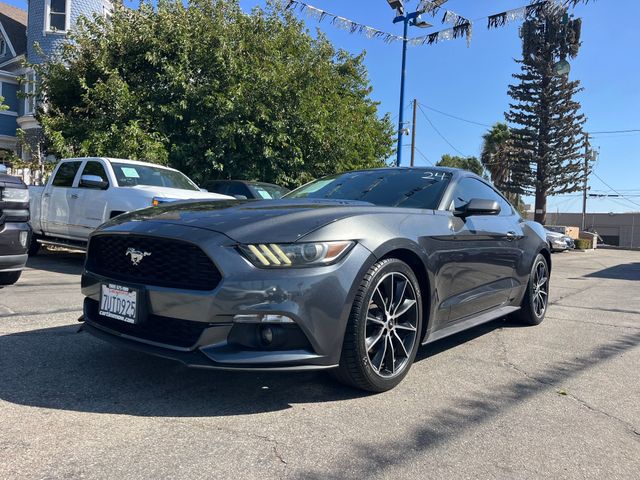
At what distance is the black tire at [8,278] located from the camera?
6.14m

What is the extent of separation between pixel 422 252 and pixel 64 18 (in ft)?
79.3

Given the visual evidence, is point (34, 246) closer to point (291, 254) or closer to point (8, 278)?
point (8, 278)

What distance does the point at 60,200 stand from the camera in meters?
8.68

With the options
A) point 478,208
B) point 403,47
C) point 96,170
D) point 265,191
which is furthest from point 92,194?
point 403,47

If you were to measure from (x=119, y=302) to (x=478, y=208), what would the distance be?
259 centimetres

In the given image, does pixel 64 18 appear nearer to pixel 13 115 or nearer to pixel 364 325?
pixel 13 115

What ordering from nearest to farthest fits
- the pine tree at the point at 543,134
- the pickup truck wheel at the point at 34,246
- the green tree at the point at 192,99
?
the pickup truck wheel at the point at 34,246, the green tree at the point at 192,99, the pine tree at the point at 543,134

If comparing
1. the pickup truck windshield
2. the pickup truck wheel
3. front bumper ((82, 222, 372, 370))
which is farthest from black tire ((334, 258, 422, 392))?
the pickup truck wheel

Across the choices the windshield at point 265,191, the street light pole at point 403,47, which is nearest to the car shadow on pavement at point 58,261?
the windshield at point 265,191

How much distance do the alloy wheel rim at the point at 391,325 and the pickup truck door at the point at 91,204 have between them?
5.83 meters

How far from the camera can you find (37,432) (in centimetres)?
248

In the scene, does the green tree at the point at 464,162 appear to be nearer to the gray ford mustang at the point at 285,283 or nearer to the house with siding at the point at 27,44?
the house with siding at the point at 27,44

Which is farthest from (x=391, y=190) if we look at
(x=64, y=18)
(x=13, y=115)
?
(x=13, y=115)

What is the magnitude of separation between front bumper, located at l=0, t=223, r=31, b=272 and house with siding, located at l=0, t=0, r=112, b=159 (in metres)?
16.5
